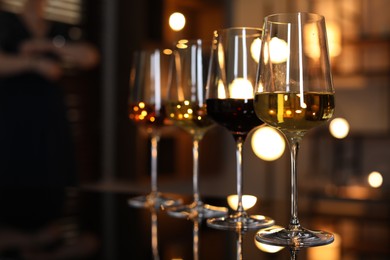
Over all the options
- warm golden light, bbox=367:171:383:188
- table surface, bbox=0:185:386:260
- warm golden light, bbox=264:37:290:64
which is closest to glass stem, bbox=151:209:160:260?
table surface, bbox=0:185:386:260

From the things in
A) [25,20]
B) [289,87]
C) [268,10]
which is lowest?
[289,87]

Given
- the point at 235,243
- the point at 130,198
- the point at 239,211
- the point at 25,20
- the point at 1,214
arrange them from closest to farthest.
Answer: the point at 235,243, the point at 239,211, the point at 1,214, the point at 130,198, the point at 25,20

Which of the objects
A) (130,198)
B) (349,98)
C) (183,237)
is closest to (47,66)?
(130,198)

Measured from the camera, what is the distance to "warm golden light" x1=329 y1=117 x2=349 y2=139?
14.3 ft

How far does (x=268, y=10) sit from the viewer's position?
4883mm

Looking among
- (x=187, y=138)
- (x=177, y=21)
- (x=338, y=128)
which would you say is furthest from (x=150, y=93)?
(x=187, y=138)

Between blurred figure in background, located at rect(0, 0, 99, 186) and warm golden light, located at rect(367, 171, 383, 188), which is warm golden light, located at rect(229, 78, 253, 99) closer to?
blurred figure in background, located at rect(0, 0, 99, 186)

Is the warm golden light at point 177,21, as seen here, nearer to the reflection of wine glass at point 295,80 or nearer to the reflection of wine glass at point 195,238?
the reflection of wine glass at point 195,238

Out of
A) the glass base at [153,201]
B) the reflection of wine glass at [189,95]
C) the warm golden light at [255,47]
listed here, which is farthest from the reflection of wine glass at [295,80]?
the glass base at [153,201]

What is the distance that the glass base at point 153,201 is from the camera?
3.39 feet

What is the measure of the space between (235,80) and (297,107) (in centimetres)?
16

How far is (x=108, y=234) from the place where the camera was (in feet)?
2.61

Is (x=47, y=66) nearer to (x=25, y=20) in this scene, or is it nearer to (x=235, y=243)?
(x=25, y=20)

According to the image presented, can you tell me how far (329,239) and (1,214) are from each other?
519mm
